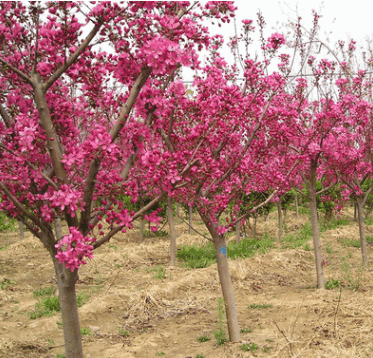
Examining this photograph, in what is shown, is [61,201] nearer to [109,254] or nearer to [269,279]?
[269,279]

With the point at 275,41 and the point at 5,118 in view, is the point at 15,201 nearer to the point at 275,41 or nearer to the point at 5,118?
the point at 5,118

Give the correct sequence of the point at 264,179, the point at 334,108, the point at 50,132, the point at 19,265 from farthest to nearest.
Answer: the point at 19,265 → the point at 334,108 → the point at 264,179 → the point at 50,132

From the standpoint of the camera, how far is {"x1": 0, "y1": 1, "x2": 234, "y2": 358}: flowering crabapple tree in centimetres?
281

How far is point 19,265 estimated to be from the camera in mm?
9578

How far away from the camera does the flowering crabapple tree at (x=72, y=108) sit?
9.21 feet

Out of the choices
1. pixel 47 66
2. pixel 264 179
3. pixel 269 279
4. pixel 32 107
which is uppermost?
pixel 47 66

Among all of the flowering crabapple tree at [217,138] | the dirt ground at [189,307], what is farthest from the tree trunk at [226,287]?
the dirt ground at [189,307]

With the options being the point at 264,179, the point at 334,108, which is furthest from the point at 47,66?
the point at 334,108

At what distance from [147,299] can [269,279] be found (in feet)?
9.24

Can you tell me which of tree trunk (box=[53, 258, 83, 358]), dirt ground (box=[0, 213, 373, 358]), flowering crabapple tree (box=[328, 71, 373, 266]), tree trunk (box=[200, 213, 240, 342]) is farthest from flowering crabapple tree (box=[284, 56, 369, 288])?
tree trunk (box=[53, 258, 83, 358])

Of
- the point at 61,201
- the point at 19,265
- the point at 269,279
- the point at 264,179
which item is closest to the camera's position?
the point at 61,201

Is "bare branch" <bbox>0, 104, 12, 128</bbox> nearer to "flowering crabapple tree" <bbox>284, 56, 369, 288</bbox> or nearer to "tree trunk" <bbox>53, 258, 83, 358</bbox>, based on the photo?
"tree trunk" <bbox>53, 258, 83, 358</bbox>

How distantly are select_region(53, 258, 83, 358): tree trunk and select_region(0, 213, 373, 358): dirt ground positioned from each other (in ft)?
5.41

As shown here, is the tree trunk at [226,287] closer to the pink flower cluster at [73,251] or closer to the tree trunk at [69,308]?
the tree trunk at [69,308]
